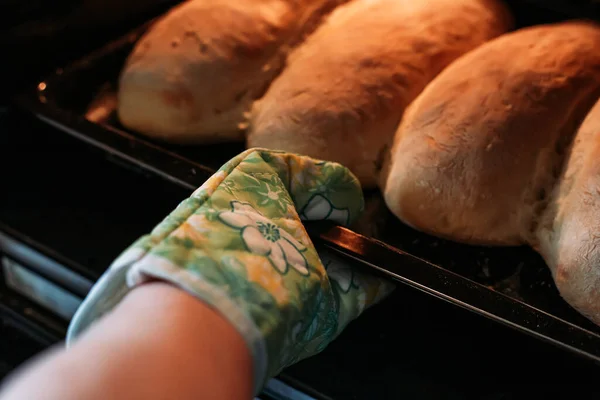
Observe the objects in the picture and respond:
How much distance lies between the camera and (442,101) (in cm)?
81

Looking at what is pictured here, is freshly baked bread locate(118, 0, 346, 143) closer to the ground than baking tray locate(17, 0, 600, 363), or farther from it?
farther from it

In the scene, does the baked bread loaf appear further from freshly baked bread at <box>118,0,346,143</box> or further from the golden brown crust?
freshly baked bread at <box>118,0,346,143</box>

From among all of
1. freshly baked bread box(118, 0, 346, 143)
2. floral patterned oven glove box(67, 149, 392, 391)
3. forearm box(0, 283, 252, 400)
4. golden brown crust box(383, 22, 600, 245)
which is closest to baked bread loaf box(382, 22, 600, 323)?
golden brown crust box(383, 22, 600, 245)

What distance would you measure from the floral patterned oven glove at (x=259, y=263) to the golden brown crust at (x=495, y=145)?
5.5 inches

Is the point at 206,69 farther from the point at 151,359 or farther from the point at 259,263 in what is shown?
the point at 151,359

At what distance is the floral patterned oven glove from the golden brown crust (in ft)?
0.46

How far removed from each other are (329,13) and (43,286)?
70cm

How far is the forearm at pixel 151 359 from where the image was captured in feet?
1.20

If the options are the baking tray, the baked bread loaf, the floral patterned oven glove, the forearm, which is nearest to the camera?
the forearm

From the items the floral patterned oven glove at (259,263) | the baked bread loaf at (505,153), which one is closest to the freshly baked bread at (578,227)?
the baked bread loaf at (505,153)

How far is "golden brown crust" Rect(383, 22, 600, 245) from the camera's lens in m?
0.76

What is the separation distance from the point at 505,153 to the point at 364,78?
228 mm

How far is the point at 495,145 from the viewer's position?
0.76 m

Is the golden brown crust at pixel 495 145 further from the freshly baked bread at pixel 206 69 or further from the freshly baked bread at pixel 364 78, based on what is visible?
the freshly baked bread at pixel 206 69
